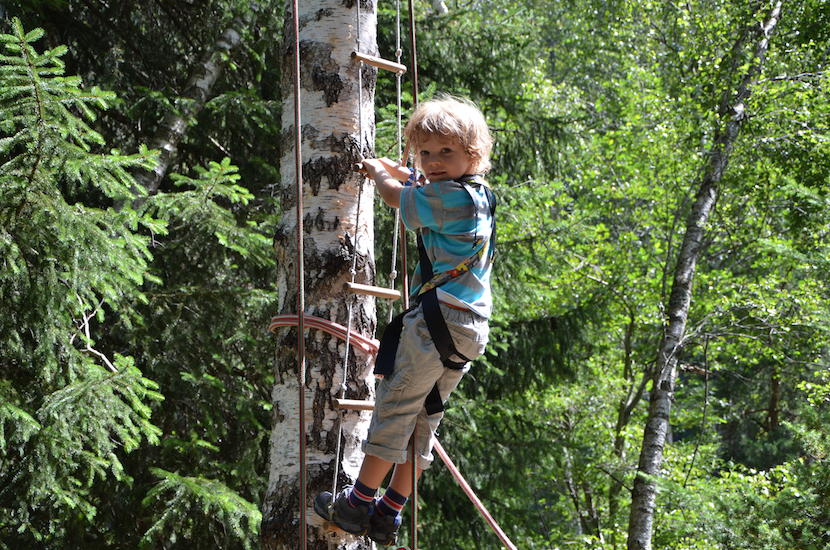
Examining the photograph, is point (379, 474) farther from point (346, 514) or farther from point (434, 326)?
point (434, 326)

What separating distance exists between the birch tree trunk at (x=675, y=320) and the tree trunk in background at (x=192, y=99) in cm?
584

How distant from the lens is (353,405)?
2.24 meters

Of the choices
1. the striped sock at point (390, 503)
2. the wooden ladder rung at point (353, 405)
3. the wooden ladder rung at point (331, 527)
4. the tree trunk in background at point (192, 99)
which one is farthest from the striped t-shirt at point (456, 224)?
the tree trunk in background at point (192, 99)

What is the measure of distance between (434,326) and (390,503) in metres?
0.57

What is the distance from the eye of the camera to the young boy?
7.10ft

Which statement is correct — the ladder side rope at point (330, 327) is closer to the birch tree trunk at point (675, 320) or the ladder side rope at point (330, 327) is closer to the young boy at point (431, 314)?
the young boy at point (431, 314)

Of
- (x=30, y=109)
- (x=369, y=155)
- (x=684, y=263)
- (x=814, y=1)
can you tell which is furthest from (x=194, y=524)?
(x=814, y=1)

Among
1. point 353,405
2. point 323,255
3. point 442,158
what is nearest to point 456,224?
point 442,158

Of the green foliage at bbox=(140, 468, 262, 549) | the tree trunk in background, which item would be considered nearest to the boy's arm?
the green foliage at bbox=(140, 468, 262, 549)

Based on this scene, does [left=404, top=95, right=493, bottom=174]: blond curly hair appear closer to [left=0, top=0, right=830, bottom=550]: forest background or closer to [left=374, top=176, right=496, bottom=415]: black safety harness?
[left=374, top=176, right=496, bottom=415]: black safety harness

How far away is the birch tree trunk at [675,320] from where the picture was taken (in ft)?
28.6

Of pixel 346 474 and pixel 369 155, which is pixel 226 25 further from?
pixel 346 474

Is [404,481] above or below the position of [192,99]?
below

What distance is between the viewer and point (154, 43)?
619 centimetres
